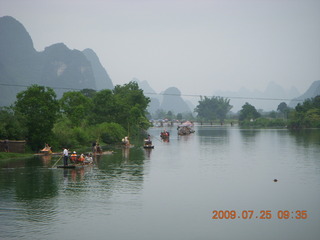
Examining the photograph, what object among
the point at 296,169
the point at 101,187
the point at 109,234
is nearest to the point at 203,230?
the point at 109,234

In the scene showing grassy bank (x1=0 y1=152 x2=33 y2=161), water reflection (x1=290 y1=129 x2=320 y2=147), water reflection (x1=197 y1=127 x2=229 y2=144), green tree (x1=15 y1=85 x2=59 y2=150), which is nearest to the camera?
grassy bank (x1=0 y1=152 x2=33 y2=161)

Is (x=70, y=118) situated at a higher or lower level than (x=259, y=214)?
higher

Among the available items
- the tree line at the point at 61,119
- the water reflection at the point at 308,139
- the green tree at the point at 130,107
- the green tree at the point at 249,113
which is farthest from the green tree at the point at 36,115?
the green tree at the point at 249,113

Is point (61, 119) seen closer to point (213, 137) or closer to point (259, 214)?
point (213, 137)

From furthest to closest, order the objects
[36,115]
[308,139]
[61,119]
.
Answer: [308,139] → [61,119] → [36,115]

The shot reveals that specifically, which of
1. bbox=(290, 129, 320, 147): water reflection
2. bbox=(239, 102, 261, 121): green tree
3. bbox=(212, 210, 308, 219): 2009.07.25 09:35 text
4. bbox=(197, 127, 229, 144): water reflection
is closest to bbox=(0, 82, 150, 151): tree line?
bbox=(197, 127, 229, 144): water reflection

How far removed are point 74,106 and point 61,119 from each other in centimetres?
858

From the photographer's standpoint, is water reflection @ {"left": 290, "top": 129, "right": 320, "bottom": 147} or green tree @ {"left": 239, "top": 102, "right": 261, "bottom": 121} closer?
water reflection @ {"left": 290, "top": 129, "right": 320, "bottom": 147}

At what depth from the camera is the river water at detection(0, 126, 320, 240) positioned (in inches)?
821

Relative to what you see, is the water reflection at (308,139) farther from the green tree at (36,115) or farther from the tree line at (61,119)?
the green tree at (36,115)

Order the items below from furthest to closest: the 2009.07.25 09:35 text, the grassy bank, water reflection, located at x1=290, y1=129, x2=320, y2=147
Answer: water reflection, located at x1=290, y1=129, x2=320, y2=147 → the grassy bank → the 2009.07.25 09:35 text

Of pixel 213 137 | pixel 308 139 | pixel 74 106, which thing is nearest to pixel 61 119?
pixel 74 106

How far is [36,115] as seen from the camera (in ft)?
166

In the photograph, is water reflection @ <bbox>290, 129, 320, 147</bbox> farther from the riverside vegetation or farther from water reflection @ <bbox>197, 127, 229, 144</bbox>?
the riverside vegetation
